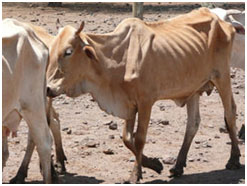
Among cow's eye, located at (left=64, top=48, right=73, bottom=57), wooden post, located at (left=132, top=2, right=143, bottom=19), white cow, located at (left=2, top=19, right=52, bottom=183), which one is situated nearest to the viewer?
white cow, located at (left=2, top=19, right=52, bottom=183)

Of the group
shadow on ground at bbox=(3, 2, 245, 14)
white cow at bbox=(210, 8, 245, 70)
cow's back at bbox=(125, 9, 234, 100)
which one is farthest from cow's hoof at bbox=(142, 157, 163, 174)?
shadow on ground at bbox=(3, 2, 245, 14)

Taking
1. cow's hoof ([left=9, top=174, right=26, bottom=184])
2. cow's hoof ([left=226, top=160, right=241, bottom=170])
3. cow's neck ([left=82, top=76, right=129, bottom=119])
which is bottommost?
cow's hoof ([left=226, top=160, right=241, bottom=170])

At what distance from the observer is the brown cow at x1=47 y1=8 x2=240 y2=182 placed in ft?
25.0

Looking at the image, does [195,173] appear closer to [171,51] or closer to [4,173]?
[171,51]

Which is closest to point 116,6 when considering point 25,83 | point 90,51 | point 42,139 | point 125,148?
point 125,148

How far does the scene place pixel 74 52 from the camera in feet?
24.9

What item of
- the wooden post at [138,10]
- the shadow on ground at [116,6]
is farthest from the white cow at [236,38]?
the shadow on ground at [116,6]

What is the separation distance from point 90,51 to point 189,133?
1390mm

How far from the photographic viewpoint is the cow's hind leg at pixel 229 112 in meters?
8.20

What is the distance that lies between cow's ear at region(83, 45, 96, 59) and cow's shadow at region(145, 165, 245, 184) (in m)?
1.22

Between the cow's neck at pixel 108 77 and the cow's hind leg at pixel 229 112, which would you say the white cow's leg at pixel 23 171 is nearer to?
the cow's neck at pixel 108 77

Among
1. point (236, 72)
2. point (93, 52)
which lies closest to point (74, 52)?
point (93, 52)

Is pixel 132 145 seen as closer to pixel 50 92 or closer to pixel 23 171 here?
pixel 50 92

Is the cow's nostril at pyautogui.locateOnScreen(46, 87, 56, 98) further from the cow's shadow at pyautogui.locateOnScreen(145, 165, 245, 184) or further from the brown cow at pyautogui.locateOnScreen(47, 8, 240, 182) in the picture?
the cow's shadow at pyautogui.locateOnScreen(145, 165, 245, 184)
